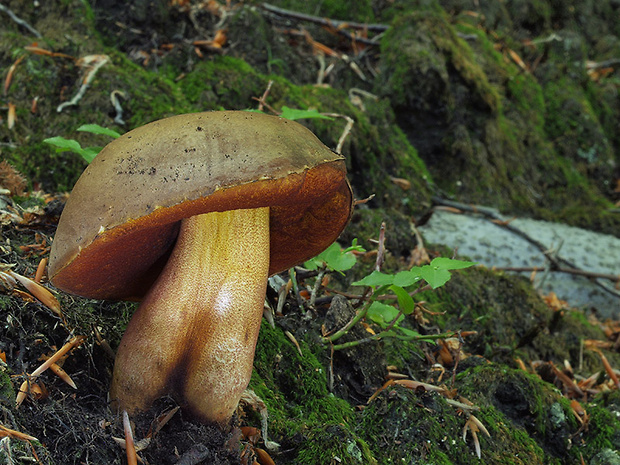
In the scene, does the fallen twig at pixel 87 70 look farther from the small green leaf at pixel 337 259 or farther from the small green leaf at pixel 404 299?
the small green leaf at pixel 404 299

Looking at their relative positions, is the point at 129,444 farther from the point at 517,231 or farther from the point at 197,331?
the point at 517,231

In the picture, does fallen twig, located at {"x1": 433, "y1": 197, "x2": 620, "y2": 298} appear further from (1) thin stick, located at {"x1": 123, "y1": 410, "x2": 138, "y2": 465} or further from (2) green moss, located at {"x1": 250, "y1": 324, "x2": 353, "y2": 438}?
(1) thin stick, located at {"x1": 123, "y1": 410, "x2": 138, "y2": 465}

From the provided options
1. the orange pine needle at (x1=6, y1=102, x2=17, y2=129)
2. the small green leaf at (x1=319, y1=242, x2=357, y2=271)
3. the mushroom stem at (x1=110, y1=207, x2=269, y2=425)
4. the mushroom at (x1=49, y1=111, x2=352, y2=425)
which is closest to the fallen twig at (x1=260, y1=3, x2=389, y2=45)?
the orange pine needle at (x1=6, y1=102, x2=17, y2=129)

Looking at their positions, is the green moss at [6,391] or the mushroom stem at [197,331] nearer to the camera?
the green moss at [6,391]

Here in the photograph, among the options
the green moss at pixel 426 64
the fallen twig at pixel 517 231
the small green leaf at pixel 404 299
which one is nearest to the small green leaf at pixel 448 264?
the small green leaf at pixel 404 299

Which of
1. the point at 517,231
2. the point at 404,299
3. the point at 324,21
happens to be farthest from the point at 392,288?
the point at 324,21

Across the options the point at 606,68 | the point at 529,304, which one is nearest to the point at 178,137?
the point at 529,304

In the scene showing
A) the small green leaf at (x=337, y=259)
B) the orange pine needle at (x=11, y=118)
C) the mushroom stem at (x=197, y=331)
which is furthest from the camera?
the orange pine needle at (x=11, y=118)
